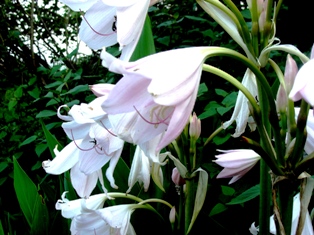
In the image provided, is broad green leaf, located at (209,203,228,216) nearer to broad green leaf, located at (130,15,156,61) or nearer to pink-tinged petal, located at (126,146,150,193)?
pink-tinged petal, located at (126,146,150,193)

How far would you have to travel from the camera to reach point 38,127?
2.31 meters

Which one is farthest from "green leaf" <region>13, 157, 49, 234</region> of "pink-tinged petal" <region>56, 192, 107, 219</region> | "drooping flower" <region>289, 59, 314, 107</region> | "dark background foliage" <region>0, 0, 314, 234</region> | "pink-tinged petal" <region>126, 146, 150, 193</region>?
"drooping flower" <region>289, 59, 314, 107</region>

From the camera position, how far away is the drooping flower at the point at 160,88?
0.49 metres

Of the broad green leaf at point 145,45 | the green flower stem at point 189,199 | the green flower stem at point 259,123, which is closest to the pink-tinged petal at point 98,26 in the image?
the green flower stem at point 259,123

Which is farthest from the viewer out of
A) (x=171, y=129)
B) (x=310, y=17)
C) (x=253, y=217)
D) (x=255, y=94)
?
(x=310, y=17)

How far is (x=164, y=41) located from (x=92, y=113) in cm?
134

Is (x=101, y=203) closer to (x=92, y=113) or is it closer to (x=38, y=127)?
(x=92, y=113)

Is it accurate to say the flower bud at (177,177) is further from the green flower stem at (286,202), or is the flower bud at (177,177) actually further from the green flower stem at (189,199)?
the green flower stem at (286,202)

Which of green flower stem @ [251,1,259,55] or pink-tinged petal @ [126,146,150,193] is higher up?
green flower stem @ [251,1,259,55]

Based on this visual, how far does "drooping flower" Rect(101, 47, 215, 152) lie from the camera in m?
0.49

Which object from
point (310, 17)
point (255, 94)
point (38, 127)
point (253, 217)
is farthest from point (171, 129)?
point (310, 17)

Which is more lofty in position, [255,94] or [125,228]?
[255,94]

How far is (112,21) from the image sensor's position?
29.7 inches

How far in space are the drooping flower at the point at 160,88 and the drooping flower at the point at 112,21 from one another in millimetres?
89
